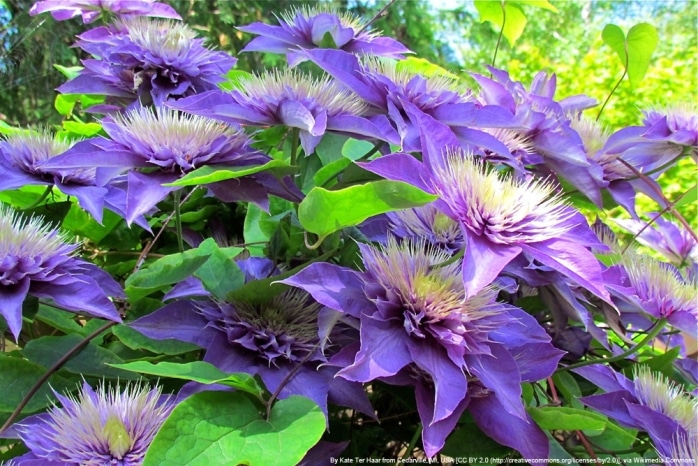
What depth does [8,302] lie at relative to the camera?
12.2 inches

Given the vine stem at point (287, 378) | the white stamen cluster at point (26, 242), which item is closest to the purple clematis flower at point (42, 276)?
the white stamen cluster at point (26, 242)

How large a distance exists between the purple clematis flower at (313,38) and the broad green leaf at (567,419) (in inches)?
13.0

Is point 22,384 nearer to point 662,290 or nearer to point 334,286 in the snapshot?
point 334,286

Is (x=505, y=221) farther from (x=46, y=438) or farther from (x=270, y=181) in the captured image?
(x=46, y=438)

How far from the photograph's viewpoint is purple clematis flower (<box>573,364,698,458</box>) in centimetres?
36

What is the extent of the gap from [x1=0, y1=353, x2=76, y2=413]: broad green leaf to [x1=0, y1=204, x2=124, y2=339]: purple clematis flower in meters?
0.05

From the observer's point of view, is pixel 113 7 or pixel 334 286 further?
pixel 113 7

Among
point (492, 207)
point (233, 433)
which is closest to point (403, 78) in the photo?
point (492, 207)

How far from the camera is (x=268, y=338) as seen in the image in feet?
1.10

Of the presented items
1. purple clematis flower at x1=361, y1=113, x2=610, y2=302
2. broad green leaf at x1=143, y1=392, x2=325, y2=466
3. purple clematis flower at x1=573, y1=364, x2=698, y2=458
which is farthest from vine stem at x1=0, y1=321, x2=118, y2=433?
purple clematis flower at x1=573, y1=364, x2=698, y2=458

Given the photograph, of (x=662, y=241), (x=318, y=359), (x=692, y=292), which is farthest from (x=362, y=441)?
(x=662, y=241)

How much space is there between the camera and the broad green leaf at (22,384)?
33cm

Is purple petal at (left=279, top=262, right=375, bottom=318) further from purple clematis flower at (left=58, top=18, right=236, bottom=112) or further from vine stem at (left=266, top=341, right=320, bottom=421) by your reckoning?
purple clematis flower at (left=58, top=18, right=236, bottom=112)

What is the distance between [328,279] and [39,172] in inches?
9.9
